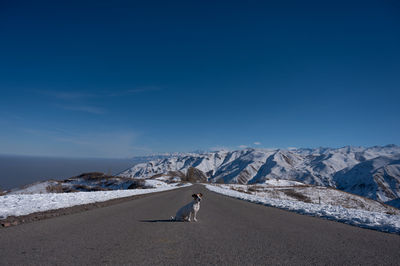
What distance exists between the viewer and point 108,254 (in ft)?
16.0

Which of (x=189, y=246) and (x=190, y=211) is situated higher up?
(x=189, y=246)

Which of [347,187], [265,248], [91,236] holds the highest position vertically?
[265,248]

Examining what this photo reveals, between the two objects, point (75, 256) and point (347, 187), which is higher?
point (75, 256)

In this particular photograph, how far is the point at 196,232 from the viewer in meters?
7.17

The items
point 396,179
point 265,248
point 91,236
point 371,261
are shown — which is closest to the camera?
point 371,261

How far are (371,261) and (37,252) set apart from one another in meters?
8.04

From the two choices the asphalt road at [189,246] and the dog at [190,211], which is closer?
the asphalt road at [189,246]

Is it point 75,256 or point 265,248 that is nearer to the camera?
point 75,256

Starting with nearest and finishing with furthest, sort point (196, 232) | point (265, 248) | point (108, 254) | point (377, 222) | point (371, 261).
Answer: point (371, 261)
point (108, 254)
point (265, 248)
point (196, 232)
point (377, 222)

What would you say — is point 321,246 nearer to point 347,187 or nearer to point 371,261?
point 371,261

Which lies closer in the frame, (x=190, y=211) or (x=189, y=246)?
(x=189, y=246)

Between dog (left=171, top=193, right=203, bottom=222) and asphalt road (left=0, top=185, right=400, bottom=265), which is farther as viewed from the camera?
dog (left=171, top=193, right=203, bottom=222)

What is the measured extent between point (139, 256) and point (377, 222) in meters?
10.7

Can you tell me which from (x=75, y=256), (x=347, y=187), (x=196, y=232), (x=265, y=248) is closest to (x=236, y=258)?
(x=265, y=248)
